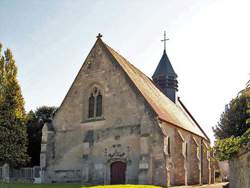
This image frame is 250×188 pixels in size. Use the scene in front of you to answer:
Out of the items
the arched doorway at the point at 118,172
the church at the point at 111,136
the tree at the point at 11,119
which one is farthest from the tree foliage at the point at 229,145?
the tree at the point at 11,119

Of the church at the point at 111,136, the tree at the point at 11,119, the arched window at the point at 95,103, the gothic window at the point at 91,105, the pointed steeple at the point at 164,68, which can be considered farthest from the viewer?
the pointed steeple at the point at 164,68

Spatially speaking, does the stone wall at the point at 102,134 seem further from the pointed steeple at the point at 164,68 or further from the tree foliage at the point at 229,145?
the pointed steeple at the point at 164,68

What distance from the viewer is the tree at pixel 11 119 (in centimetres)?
3291

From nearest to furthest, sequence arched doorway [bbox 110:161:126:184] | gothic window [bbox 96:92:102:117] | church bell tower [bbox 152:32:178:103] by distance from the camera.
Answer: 1. arched doorway [bbox 110:161:126:184]
2. gothic window [bbox 96:92:102:117]
3. church bell tower [bbox 152:32:178:103]

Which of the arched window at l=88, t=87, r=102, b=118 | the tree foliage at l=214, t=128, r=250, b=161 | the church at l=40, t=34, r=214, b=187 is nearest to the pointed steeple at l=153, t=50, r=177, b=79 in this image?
the church at l=40, t=34, r=214, b=187

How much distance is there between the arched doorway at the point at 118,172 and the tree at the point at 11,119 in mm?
12326

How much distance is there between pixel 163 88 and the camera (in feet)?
130

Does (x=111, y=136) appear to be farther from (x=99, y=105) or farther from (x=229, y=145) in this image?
(x=229, y=145)

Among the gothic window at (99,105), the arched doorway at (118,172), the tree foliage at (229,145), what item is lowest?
the arched doorway at (118,172)

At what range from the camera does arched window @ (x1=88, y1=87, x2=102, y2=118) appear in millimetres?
27469

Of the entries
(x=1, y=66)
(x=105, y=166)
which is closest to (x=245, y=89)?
(x=105, y=166)

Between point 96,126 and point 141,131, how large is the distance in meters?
4.42

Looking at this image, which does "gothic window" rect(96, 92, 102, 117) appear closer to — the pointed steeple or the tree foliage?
the pointed steeple

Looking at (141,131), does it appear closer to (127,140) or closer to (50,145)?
(127,140)
